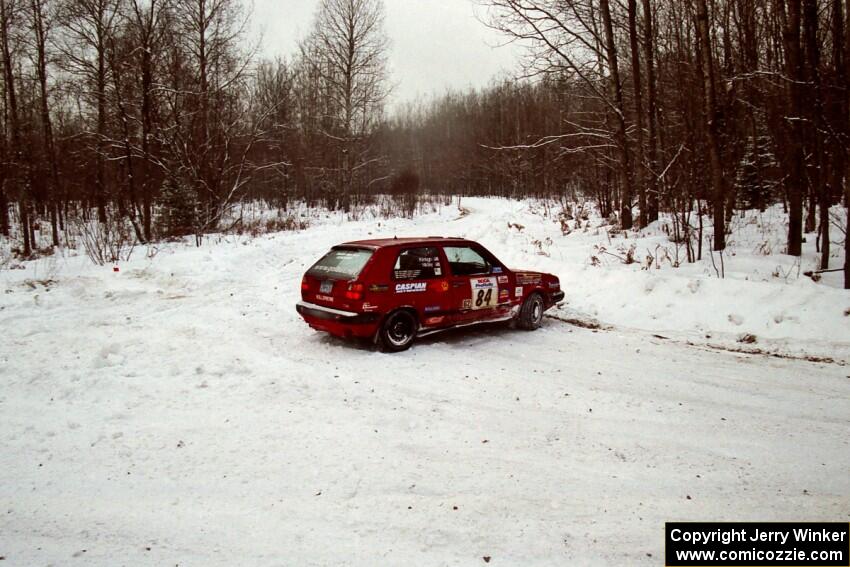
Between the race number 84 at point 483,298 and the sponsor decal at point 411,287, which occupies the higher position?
the sponsor decal at point 411,287

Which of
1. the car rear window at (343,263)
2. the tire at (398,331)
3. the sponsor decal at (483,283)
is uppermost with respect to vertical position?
the car rear window at (343,263)

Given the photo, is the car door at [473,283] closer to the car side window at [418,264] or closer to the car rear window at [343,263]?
the car side window at [418,264]

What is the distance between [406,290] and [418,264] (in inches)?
18.5

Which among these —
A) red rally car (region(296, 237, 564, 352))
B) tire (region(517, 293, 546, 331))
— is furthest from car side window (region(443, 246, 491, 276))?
tire (region(517, 293, 546, 331))

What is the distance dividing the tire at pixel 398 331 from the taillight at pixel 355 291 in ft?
1.70

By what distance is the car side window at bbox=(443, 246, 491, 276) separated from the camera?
758 centimetres

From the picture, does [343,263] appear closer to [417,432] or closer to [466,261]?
[466,261]

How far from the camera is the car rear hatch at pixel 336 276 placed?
6.72m

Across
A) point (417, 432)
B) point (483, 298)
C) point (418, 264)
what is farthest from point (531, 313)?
point (417, 432)

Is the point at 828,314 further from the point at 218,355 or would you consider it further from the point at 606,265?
the point at 218,355

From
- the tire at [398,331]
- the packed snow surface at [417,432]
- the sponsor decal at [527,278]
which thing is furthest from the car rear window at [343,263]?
the sponsor decal at [527,278]

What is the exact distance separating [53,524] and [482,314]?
5.77 meters

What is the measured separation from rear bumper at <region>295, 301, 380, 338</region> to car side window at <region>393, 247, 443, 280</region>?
73 centimetres

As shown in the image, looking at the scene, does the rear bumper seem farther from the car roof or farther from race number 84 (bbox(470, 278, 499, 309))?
race number 84 (bbox(470, 278, 499, 309))
